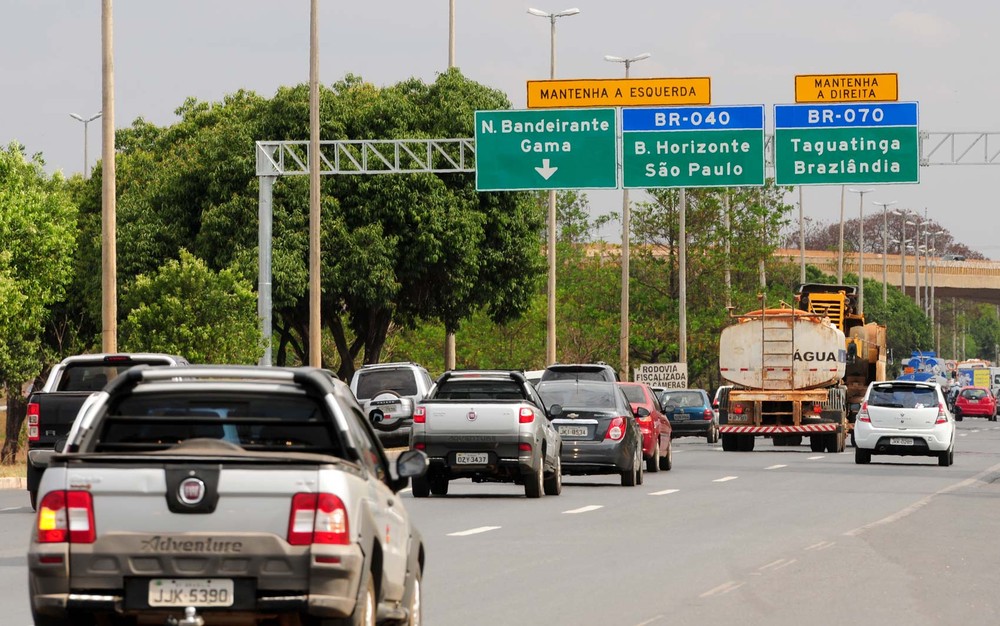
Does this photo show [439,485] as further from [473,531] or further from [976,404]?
[976,404]

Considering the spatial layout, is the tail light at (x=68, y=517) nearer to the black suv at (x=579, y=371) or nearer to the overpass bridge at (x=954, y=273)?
the black suv at (x=579, y=371)

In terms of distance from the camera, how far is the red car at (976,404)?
301ft

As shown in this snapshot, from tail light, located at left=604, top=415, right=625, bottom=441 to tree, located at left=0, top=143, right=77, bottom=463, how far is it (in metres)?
16.9

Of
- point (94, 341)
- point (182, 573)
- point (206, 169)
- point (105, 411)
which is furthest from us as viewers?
point (94, 341)

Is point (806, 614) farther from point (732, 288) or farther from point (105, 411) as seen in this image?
point (732, 288)

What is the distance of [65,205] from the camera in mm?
48344

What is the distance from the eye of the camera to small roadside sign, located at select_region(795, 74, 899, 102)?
4494 cm

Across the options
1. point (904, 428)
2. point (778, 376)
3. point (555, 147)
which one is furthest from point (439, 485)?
→ point (778, 376)

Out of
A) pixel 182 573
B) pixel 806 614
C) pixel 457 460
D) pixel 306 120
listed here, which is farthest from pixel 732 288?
pixel 182 573

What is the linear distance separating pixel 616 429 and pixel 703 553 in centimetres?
1040

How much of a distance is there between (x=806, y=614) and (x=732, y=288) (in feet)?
217

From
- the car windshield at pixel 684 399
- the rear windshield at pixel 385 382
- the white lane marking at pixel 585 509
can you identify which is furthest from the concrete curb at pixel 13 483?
the car windshield at pixel 684 399

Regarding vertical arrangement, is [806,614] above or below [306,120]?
below

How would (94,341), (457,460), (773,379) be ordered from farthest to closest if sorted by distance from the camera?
(94,341), (773,379), (457,460)
